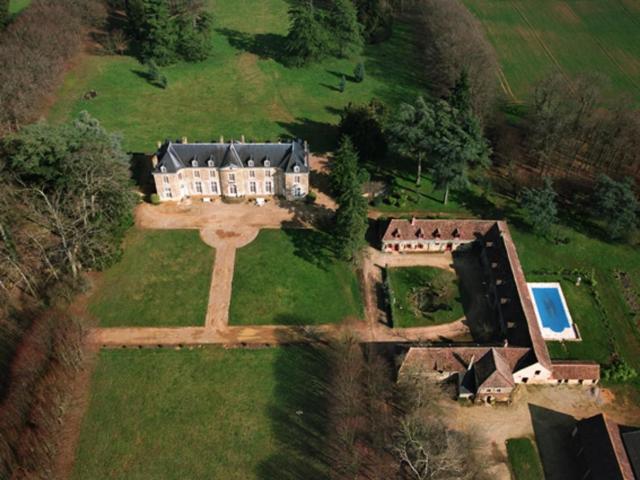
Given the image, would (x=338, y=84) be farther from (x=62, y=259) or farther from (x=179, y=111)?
(x=62, y=259)

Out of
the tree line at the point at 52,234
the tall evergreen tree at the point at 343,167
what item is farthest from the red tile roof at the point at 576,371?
the tree line at the point at 52,234

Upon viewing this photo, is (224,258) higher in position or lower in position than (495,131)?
lower

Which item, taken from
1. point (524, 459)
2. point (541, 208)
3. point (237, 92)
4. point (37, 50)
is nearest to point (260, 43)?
point (237, 92)

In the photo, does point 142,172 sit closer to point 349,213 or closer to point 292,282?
point 292,282

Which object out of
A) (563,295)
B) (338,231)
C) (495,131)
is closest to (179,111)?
(338,231)

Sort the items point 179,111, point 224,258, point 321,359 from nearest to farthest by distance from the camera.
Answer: point 321,359 → point 224,258 → point 179,111

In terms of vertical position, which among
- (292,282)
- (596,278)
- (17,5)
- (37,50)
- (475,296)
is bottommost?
(475,296)
